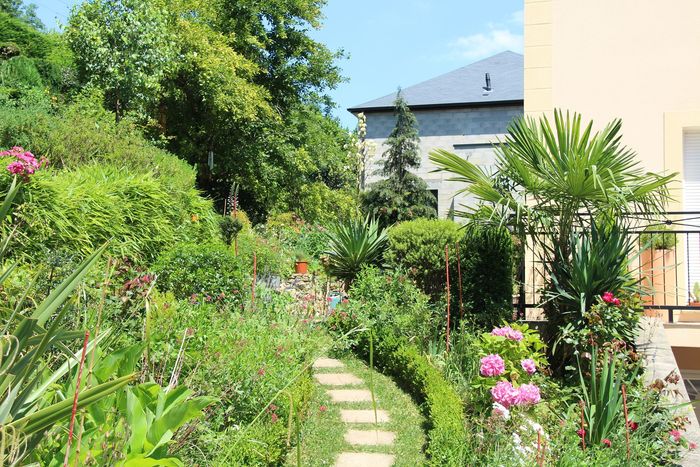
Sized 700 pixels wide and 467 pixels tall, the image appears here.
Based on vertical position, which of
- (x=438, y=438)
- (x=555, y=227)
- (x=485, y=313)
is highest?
(x=555, y=227)

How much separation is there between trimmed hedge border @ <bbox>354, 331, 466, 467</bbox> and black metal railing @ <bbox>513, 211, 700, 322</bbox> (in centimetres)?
163

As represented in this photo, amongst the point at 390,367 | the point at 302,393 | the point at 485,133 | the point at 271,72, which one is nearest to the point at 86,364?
the point at 302,393

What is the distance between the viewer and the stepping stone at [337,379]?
695 centimetres

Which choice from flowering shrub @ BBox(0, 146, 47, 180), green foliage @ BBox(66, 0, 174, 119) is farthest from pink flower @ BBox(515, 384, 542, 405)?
green foliage @ BBox(66, 0, 174, 119)

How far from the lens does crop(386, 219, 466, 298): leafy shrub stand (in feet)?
27.1

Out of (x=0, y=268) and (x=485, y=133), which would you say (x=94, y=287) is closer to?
(x=0, y=268)

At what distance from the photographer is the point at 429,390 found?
5.93m

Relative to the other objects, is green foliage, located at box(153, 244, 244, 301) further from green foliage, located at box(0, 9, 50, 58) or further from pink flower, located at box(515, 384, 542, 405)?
green foliage, located at box(0, 9, 50, 58)

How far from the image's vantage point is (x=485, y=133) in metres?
25.6

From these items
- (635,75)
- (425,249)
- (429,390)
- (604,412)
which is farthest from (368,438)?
(635,75)

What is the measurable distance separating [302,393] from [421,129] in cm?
2188

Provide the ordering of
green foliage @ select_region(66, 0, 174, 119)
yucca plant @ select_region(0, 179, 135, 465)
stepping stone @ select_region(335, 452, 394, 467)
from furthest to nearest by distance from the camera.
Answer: green foliage @ select_region(66, 0, 174, 119), stepping stone @ select_region(335, 452, 394, 467), yucca plant @ select_region(0, 179, 135, 465)

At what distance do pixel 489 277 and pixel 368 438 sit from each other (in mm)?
2780

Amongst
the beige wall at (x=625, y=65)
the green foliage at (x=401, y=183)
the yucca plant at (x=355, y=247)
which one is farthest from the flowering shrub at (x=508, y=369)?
the green foliage at (x=401, y=183)
